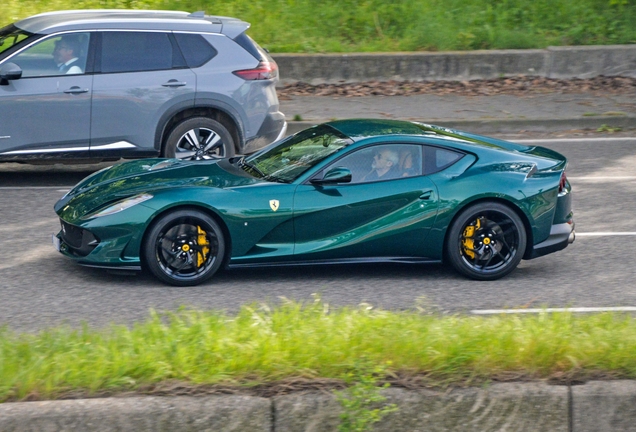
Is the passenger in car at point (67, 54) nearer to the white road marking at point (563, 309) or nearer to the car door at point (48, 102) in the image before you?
the car door at point (48, 102)

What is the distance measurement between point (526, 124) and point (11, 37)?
294 inches

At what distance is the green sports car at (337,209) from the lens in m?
6.95

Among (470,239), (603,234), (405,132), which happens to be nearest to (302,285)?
(470,239)

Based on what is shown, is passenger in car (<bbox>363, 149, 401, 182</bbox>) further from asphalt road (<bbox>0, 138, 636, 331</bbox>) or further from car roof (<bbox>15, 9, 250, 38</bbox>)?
car roof (<bbox>15, 9, 250, 38</bbox>)

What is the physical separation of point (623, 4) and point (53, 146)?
1272 centimetres

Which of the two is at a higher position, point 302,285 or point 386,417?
point 386,417

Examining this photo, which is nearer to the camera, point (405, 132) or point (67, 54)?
point (405, 132)

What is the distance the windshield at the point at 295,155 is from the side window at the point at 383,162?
162mm

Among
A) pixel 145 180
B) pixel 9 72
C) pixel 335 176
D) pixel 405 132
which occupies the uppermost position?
pixel 9 72

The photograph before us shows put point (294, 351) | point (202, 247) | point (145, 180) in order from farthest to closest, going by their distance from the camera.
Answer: point (145, 180), point (202, 247), point (294, 351)

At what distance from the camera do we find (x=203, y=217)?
22.9ft

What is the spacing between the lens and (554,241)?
24.6 feet

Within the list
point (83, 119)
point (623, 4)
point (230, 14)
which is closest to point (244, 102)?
point (83, 119)

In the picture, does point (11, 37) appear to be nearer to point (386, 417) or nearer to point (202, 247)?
point (202, 247)
